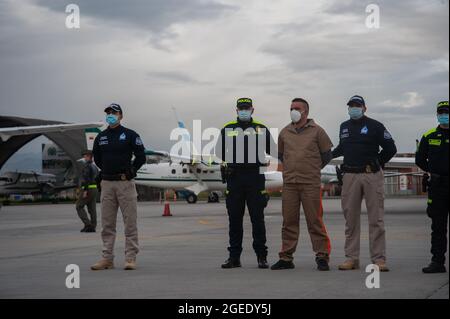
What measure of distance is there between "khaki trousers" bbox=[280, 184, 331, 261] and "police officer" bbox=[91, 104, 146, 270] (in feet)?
6.26

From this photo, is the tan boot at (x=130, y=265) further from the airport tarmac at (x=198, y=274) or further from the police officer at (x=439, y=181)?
the police officer at (x=439, y=181)

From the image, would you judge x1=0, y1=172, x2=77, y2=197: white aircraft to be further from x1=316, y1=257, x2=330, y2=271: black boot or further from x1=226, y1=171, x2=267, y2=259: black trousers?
x1=316, y1=257, x2=330, y2=271: black boot

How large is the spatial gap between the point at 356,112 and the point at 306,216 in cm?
140

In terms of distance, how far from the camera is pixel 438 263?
8.24 m

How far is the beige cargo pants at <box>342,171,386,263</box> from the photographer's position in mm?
8781

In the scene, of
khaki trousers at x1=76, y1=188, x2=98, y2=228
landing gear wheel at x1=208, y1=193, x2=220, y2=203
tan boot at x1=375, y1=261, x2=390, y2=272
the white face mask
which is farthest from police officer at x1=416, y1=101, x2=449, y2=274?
landing gear wheel at x1=208, y1=193, x2=220, y2=203

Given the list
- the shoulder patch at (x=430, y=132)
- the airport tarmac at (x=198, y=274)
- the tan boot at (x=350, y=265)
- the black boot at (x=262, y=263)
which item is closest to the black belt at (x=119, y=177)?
the airport tarmac at (x=198, y=274)

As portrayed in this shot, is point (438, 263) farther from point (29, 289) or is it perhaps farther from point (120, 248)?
point (120, 248)

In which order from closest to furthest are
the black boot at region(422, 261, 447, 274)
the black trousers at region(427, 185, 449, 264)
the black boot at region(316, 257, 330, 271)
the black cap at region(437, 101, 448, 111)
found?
the black boot at region(422, 261, 447, 274), the black cap at region(437, 101, 448, 111), the black trousers at region(427, 185, 449, 264), the black boot at region(316, 257, 330, 271)

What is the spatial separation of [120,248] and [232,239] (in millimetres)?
3652

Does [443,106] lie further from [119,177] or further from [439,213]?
[119,177]

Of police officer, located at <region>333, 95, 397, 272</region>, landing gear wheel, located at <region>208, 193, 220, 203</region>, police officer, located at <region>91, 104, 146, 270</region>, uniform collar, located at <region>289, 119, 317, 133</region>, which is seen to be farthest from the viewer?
landing gear wheel, located at <region>208, 193, 220, 203</region>

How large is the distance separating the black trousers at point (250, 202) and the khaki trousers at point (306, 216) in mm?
289
